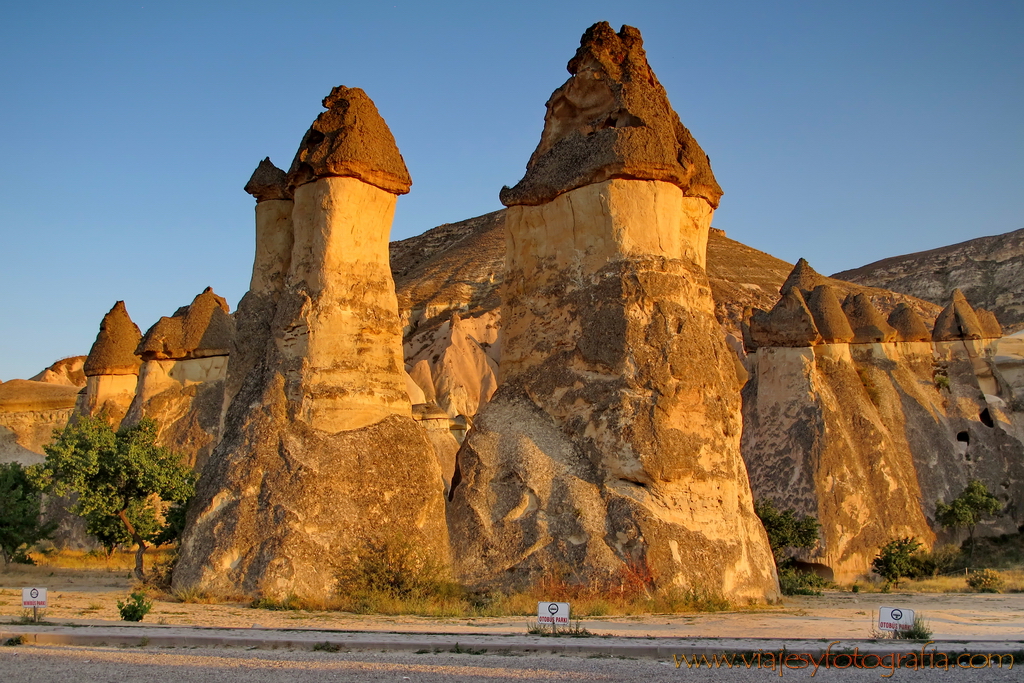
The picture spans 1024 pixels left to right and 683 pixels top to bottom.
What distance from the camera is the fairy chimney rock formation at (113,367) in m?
25.8

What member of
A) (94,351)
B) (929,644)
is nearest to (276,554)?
(929,644)

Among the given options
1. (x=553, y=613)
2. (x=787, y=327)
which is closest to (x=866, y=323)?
(x=787, y=327)

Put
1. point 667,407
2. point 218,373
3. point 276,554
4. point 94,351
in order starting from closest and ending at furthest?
1. point 276,554
2. point 667,407
3. point 218,373
4. point 94,351

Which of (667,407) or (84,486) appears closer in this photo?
(667,407)

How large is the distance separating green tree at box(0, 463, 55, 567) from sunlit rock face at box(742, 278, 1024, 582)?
13725mm

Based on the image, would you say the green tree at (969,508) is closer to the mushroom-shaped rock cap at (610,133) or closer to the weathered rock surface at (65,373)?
the mushroom-shaped rock cap at (610,133)

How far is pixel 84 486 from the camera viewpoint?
14492 millimetres

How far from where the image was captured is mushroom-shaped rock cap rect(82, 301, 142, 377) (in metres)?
26.2

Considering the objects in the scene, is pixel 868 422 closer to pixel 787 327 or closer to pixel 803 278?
pixel 787 327

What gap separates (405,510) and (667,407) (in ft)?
11.9

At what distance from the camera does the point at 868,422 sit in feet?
72.2

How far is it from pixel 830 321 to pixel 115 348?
1801 centimetres

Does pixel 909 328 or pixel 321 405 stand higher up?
pixel 909 328

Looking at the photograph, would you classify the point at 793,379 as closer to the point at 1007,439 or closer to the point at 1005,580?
the point at 1005,580
